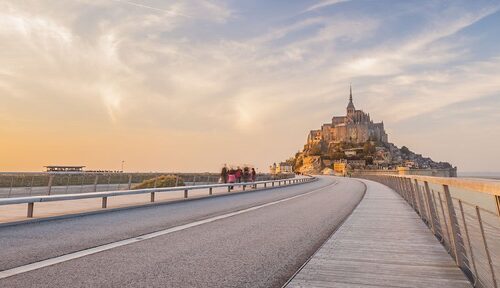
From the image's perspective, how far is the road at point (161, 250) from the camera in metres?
5.03

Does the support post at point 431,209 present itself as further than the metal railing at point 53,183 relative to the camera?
No

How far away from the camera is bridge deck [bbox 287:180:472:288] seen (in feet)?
16.5

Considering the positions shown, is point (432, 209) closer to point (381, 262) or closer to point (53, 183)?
point (381, 262)

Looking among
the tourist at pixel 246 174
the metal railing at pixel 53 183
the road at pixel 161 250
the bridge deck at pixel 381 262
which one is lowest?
the bridge deck at pixel 381 262

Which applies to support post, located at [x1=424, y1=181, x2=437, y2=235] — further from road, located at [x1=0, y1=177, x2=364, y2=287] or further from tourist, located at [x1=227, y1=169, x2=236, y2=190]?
tourist, located at [x1=227, y1=169, x2=236, y2=190]

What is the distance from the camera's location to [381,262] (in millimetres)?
6121

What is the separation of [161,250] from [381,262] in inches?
133

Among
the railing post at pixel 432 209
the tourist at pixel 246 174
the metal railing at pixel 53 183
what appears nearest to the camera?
the railing post at pixel 432 209

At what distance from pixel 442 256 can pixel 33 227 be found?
839cm

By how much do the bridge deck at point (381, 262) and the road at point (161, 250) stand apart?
0.36m

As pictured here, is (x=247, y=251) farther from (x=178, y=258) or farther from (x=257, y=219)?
(x=257, y=219)

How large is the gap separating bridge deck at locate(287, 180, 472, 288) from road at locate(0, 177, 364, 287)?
0.36 meters

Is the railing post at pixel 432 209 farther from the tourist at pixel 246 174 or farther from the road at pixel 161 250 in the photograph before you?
the tourist at pixel 246 174

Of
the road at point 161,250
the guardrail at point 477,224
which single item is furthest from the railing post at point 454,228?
the road at point 161,250
